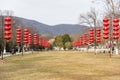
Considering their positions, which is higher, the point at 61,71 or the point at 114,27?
the point at 114,27

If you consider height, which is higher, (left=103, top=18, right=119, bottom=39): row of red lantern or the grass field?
(left=103, top=18, right=119, bottom=39): row of red lantern

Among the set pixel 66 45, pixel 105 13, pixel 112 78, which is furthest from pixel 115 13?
pixel 66 45

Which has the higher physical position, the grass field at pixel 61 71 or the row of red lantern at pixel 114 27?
the row of red lantern at pixel 114 27

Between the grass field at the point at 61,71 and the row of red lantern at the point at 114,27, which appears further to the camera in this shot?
the row of red lantern at the point at 114,27

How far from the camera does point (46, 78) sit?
1844cm

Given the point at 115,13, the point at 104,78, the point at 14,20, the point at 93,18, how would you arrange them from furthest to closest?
the point at 14,20
the point at 93,18
the point at 115,13
the point at 104,78

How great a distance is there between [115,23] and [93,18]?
48643 millimetres

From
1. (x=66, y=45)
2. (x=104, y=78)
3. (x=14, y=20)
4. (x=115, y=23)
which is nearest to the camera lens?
(x=104, y=78)

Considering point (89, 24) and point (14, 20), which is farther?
point (14, 20)

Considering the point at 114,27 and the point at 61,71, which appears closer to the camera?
the point at 61,71

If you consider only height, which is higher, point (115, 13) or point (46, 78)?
point (115, 13)

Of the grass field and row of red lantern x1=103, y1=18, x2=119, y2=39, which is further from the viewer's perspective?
row of red lantern x1=103, y1=18, x2=119, y2=39

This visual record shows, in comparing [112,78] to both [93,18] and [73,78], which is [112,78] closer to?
[73,78]

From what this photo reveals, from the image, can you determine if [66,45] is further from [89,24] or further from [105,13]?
[105,13]
